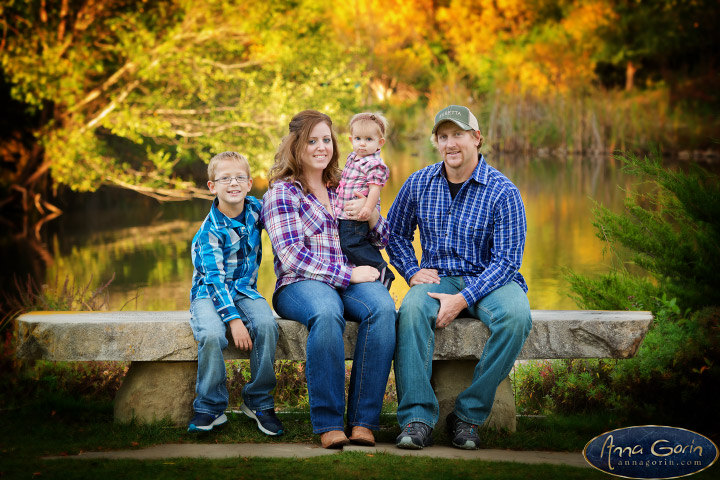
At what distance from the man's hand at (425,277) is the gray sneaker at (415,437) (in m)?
0.71

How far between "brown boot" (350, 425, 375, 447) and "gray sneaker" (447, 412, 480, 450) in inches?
14.9

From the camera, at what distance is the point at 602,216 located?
5012 millimetres

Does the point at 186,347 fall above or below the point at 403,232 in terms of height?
below

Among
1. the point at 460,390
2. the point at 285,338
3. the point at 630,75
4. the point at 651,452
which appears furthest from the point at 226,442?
the point at 630,75

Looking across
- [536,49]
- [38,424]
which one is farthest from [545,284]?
[536,49]

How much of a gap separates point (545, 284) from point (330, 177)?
6172mm

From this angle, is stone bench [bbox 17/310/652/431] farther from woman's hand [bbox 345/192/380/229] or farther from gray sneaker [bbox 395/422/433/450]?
woman's hand [bbox 345/192/380/229]

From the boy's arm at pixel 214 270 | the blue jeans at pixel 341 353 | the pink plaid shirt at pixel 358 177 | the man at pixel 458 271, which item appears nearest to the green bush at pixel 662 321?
the man at pixel 458 271

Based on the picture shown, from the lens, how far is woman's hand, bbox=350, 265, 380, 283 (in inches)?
137

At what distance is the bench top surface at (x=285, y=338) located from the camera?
347 cm

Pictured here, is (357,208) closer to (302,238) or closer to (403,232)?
(302,238)

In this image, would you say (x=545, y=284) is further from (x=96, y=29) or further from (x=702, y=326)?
(x=96, y=29)

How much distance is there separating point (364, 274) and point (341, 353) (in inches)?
16.9

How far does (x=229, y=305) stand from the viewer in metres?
3.39
